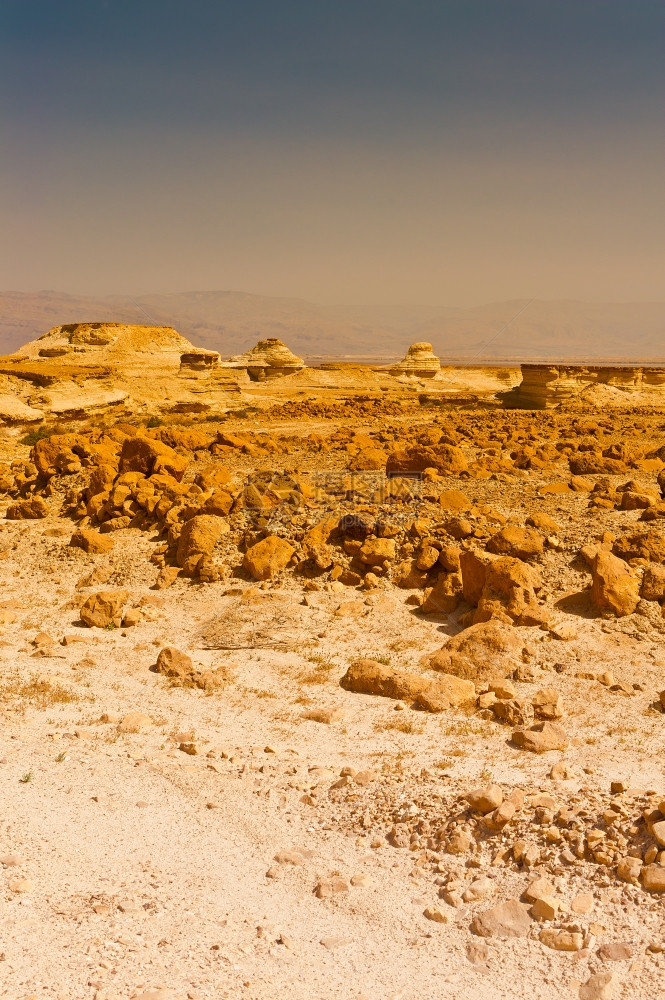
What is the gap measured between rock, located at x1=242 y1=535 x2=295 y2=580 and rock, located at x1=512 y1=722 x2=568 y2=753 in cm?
357

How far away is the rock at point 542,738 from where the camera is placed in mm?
4301

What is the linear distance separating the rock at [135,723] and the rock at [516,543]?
12.7ft

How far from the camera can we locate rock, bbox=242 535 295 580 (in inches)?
292

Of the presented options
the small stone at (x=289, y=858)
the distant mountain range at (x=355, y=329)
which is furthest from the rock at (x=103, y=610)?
the distant mountain range at (x=355, y=329)

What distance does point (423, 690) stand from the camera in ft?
16.6

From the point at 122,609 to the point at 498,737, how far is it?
389cm

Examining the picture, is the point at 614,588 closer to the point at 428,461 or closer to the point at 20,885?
the point at 428,461

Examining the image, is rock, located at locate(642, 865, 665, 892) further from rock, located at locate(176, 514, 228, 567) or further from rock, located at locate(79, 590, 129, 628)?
rock, located at locate(176, 514, 228, 567)

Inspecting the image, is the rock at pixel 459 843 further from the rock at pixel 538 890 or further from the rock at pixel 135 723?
the rock at pixel 135 723

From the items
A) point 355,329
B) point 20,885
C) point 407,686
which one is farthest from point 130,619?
point 355,329

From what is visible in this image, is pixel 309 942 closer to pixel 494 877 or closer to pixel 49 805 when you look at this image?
pixel 494 877

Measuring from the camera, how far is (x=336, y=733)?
468 centimetres

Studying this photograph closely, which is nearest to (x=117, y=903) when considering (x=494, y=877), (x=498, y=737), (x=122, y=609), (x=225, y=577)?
(x=494, y=877)

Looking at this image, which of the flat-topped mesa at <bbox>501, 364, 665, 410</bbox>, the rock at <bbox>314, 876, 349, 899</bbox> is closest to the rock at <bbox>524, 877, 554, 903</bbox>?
the rock at <bbox>314, 876, 349, 899</bbox>
